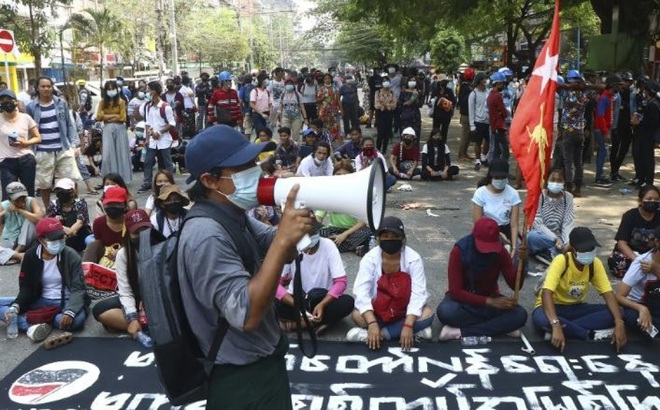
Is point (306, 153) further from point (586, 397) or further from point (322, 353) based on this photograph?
point (586, 397)

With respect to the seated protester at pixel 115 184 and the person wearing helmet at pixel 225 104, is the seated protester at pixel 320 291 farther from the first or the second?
the person wearing helmet at pixel 225 104

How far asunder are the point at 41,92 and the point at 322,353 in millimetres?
5323

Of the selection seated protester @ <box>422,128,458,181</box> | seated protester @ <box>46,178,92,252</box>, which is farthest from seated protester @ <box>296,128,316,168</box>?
seated protester @ <box>46,178,92,252</box>

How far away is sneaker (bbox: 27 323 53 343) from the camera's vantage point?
501 centimetres

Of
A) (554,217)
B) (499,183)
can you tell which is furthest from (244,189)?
(554,217)

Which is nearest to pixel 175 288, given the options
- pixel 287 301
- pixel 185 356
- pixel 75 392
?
pixel 185 356

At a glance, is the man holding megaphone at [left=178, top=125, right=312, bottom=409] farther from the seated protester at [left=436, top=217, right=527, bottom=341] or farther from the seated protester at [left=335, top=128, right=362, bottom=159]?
the seated protester at [left=335, top=128, right=362, bottom=159]

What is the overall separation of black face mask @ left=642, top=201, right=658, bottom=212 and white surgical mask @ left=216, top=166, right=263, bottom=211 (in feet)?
15.8

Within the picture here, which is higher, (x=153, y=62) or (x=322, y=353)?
(x=153, y=62)

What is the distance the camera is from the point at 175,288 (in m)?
2.13

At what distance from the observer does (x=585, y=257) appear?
4.73 meters

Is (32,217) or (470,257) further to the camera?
(32,217)

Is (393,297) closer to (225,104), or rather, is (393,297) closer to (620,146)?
(620,146)

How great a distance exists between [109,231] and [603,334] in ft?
14.2
